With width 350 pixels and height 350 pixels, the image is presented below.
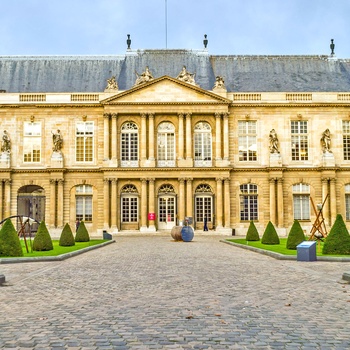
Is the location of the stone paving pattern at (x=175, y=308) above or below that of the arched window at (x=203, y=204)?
below

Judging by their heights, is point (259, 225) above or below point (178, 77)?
below

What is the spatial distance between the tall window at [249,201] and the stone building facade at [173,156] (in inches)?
3.2

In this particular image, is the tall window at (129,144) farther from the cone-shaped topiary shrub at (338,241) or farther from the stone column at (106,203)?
the cone-shaped topiary shrub at (338,241)

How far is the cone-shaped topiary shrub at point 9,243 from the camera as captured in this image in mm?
21250

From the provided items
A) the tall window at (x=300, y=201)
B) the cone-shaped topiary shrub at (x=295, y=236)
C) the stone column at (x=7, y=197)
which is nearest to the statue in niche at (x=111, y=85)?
the stone column at (x=7, y=197)

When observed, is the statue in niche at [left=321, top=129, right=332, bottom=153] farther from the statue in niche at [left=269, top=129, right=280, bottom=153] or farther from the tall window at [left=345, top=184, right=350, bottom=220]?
the statue in niche at [left=269, top=129, right=280, bottom=153]

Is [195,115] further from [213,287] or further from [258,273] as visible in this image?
[213,287]

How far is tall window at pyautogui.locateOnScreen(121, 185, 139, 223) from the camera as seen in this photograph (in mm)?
47250

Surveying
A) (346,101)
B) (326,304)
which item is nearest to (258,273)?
(326,304)

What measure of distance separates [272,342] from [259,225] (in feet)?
134

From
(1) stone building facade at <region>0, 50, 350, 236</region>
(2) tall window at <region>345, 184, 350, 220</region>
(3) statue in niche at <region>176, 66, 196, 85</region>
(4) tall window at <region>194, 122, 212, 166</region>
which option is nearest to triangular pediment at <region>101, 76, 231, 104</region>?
(1) stone building facade at <region>0, 50, 350, 236</region>

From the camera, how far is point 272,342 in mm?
7344

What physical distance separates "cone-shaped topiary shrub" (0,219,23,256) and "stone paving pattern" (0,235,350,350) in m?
3.94

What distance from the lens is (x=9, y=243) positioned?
70.0 ft
